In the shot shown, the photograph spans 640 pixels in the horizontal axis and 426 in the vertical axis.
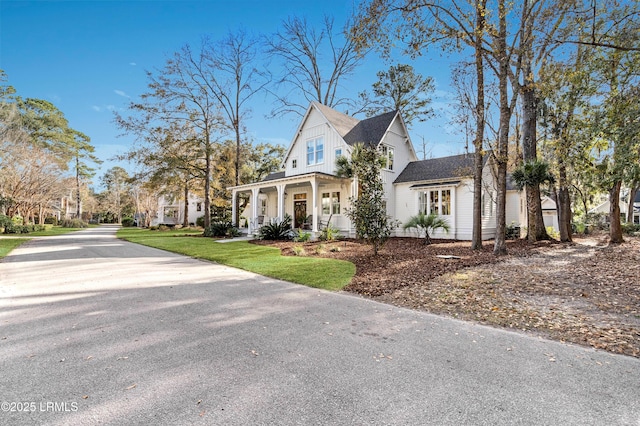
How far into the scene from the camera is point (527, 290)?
623 cm

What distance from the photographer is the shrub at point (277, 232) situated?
17.6m

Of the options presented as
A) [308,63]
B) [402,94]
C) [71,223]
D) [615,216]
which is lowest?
[71,223]

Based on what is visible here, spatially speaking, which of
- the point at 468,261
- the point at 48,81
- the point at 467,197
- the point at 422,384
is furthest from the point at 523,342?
the point at 48,81

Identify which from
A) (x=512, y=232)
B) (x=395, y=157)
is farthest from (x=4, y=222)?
(x=512, y=232)

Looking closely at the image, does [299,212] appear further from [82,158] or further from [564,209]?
[82,158]

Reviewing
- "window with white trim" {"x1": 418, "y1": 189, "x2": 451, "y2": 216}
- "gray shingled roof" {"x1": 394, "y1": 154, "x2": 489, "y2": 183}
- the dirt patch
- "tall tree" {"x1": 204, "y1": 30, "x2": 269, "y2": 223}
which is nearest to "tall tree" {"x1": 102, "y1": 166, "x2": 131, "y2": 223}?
"tall tree" {"x1": 204, "y1": 30, "x2": 269, "y2": 223}

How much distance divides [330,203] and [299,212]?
114 inches

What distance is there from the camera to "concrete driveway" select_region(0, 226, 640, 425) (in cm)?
228

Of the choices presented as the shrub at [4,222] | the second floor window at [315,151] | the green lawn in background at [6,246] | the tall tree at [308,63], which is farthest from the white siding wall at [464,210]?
the shrub at [4,222]

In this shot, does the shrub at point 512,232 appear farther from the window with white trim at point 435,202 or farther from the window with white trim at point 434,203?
the window with white trim at point 434,203

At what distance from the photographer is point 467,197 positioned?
16.5 m

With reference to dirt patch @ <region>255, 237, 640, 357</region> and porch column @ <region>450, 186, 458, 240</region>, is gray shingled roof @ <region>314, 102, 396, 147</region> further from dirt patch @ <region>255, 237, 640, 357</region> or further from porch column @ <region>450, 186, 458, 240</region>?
dirt patch @ <region>255, 237, 640, 357</region>

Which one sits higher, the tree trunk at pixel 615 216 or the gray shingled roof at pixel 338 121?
the gray shingled roof at pixel 338 121

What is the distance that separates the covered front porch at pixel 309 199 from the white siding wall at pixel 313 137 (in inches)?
47.7
